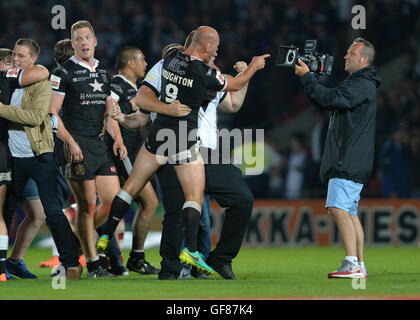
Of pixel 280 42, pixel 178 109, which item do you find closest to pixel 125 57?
pixel 178 109

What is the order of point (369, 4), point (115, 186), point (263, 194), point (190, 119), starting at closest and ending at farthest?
point (190, 119)
point (115, 186)
point (263, 194)
point (369, 4)

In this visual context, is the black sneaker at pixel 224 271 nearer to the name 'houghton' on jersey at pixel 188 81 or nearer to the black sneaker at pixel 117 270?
the black sneaker at pixel 117 270

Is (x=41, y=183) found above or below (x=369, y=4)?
below

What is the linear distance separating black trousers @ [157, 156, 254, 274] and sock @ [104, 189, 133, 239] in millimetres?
427

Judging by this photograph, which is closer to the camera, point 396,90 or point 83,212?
point 83,212

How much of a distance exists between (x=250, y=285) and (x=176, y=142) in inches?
61.9

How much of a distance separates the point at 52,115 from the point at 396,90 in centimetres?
1092

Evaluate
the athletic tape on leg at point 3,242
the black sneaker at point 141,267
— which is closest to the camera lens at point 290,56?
the black sneaker at point 141,267

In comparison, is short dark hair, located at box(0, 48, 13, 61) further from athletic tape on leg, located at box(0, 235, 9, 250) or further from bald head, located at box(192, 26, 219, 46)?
bald head, located at box(192, 26, 219, 46)

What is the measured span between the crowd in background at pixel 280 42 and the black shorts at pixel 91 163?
8457 millimetres

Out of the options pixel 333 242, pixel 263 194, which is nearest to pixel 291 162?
pixel 263 194

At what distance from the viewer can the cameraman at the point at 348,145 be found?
892cm
